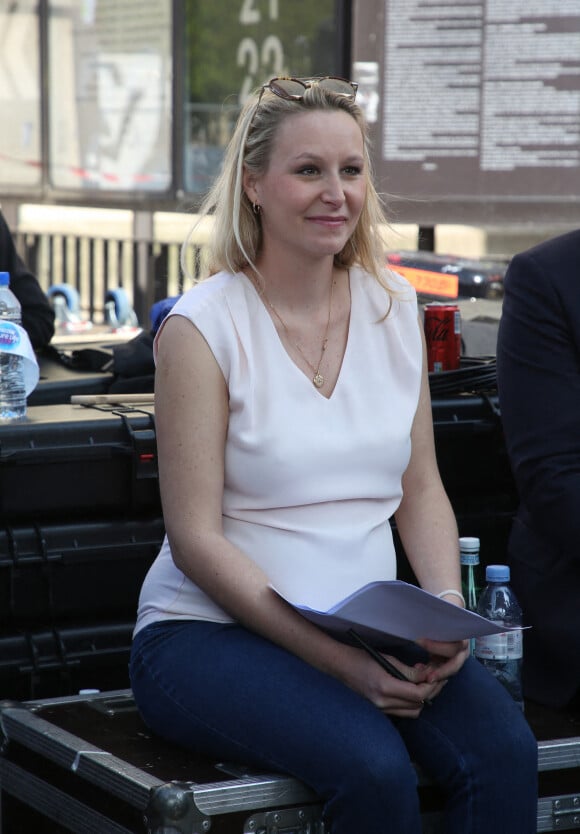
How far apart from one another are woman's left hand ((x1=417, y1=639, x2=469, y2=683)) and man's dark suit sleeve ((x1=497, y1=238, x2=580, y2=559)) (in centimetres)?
38

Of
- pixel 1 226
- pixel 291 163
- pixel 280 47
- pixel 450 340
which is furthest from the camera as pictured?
pixel 280 47

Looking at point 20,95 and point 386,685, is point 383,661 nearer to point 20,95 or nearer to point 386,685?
point 386,685

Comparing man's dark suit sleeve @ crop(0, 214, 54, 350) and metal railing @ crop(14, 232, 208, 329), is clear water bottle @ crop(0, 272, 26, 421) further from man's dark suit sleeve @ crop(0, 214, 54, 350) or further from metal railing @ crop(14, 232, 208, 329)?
metal railing @ crop(14, 232, 208, 329)

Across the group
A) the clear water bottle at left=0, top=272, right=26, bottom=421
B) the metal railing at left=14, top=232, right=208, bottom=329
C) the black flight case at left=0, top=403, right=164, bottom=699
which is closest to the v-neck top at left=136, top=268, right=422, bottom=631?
the black flight case at left=0, top=403, right=164, bottom=699

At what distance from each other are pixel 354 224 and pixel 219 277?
251 millimetres

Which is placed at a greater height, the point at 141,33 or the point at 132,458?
the point at 141,33

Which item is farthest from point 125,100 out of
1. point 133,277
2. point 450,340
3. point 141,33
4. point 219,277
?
point 219,277

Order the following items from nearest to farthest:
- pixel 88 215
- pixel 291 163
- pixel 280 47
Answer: pixel 291 163 → pixel 280 47 → pixel 88 215

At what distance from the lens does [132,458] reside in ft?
9.23

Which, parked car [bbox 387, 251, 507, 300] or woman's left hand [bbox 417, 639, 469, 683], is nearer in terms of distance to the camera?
woman's left hand [bbox 417, 639, 469, 683]

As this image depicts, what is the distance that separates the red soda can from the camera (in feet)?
10.6

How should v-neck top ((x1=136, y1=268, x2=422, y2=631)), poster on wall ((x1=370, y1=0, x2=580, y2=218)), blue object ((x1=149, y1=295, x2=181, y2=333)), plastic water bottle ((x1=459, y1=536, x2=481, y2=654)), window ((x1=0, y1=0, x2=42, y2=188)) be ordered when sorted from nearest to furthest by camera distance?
v-neck top ((x1=136, y1=268, x2=422, y2=631))
plastic water bottle ((x1=459, y1=536, x2=481, y2=654))
blue object ((x1=149, y1=295, x2=181, y2=333))
poster on wall ((x1=370, y1=0, x2=580, y2=218))
window ((x1=0, y1=0, x2=42, y2=188))

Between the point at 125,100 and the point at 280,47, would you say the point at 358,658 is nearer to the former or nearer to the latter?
the point at 280,47

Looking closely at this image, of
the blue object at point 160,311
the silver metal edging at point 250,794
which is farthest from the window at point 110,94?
the silver metal edging at point 250,794
